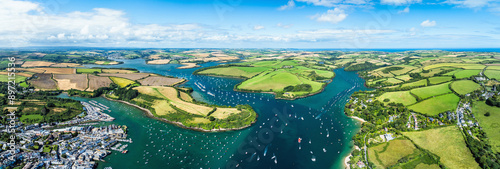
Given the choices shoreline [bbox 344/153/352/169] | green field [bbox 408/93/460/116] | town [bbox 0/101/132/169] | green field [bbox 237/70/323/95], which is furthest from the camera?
green field [bbox 237/70/323/95]

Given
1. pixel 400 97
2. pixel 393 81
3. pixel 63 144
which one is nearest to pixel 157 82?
pixel 63 144

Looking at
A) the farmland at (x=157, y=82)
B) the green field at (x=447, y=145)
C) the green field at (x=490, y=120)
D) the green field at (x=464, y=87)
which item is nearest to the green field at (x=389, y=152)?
the green field at (x=447, y=145)

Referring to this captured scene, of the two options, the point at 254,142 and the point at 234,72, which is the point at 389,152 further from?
the point at 234,72

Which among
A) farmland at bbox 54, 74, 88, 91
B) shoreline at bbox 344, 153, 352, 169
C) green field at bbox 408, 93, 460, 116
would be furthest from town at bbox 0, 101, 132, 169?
green field at bbox 408, 93, 460, 116

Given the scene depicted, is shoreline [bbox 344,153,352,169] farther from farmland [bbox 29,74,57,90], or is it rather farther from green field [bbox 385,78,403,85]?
farmland [bbox 29,74,57,90]

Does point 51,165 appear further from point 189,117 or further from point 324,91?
point 324,91
